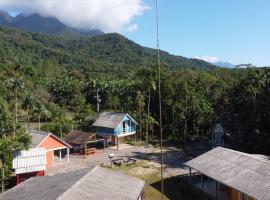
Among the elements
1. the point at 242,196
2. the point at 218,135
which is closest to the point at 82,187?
the point at 242,196

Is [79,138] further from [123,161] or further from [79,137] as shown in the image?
[123,161]

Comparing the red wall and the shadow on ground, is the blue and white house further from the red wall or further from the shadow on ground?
the shadow on ground

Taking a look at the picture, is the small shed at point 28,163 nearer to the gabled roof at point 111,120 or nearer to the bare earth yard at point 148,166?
the bare earth yard at point 148,166

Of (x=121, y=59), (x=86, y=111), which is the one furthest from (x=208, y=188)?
(x=121, y=59)

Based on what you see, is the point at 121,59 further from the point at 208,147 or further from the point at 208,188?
the point at 208,188

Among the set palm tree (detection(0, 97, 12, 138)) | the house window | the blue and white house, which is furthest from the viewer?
the blue and white house

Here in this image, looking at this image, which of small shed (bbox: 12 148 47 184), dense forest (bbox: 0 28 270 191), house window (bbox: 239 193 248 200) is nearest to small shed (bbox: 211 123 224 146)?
dense forest (bbox: 0 28 270 191)
